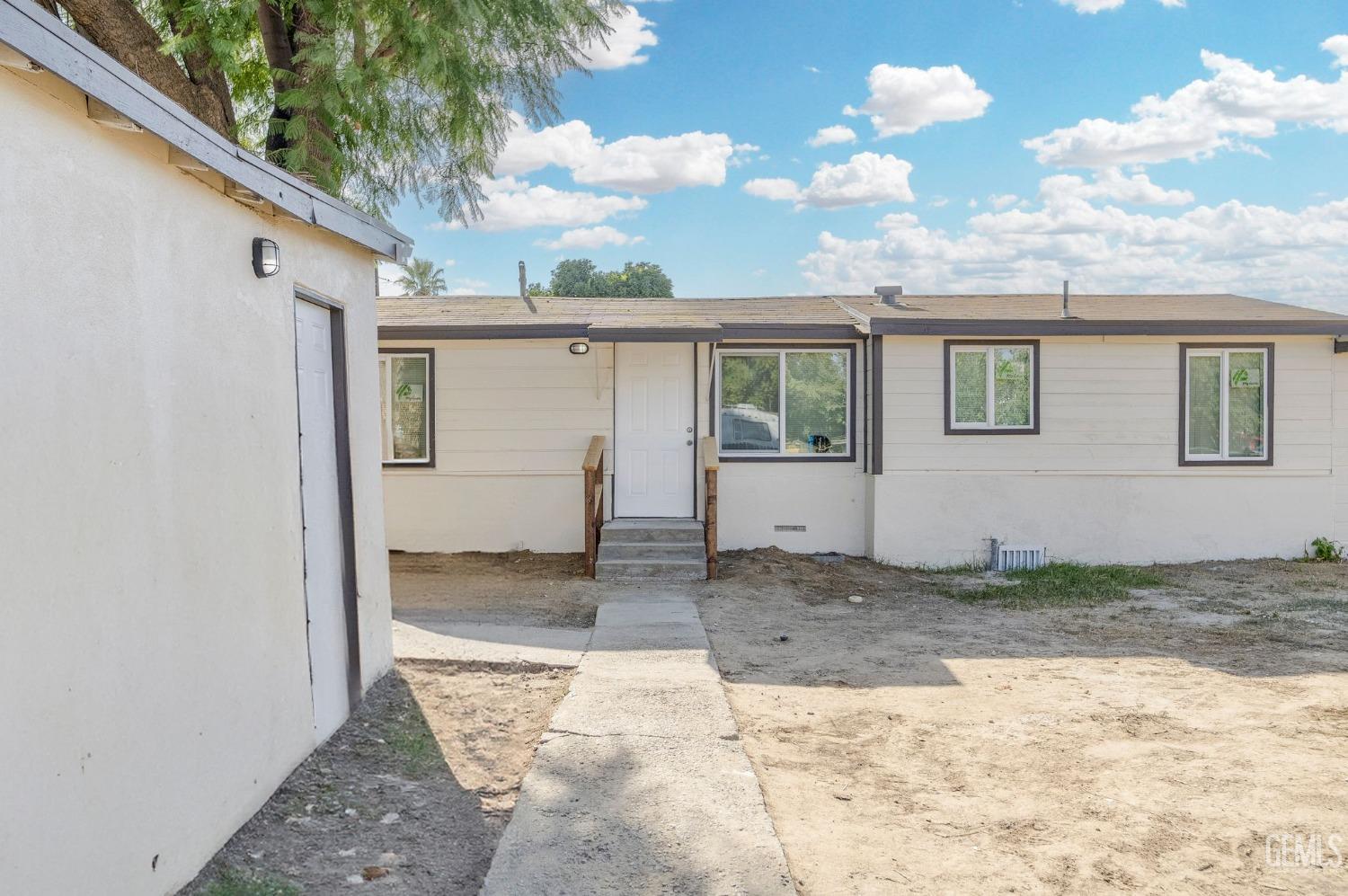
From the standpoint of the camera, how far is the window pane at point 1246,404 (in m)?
11.9

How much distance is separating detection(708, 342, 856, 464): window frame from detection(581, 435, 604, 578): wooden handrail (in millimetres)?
1543

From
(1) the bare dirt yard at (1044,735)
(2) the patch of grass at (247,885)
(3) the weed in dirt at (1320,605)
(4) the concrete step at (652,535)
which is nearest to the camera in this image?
(2) the patch of grass at (247,885)

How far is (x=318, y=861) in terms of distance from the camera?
12.6 feet

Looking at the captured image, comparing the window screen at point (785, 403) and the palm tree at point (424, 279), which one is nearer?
the window screen at point (785, 403)

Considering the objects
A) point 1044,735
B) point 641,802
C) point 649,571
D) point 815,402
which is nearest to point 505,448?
point 649,571

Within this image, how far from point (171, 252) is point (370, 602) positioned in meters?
2.92

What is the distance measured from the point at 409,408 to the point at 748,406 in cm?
398

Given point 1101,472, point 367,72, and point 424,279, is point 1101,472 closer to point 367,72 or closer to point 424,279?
point 367,72

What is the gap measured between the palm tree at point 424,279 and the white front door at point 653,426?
34.0 metres

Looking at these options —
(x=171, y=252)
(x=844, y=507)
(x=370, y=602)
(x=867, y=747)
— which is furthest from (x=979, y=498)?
(x=171, y=252)

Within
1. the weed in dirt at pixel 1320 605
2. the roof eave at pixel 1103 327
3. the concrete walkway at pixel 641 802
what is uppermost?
the roof eave at pixel 1103 327

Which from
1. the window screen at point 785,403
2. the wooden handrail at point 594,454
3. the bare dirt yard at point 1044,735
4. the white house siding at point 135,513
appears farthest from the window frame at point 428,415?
the white house siding at point 135,513

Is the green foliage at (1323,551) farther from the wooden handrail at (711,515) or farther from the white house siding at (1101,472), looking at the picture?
the wooden handrail at (711,515)

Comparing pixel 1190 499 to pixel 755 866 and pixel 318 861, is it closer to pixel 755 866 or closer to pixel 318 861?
pixel 755 866
